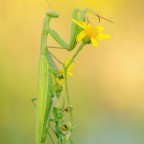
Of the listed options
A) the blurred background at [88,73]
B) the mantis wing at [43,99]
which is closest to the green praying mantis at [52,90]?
the mantis wing at [43,99]

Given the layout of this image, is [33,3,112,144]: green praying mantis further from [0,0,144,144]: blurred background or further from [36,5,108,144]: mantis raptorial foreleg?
[0,0,144,144]: blurred background

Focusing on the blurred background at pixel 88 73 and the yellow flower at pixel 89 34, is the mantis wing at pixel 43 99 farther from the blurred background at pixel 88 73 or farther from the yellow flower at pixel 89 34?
the blurred background at pixel 88 73

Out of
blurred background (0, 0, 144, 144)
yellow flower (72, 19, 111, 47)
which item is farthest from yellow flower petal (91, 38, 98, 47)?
blurred background (0, 0, 144, 144)

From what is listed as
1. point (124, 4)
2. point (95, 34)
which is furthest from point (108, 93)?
point (95, 34)

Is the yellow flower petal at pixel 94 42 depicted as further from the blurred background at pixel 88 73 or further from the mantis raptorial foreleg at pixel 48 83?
the blurred background at pixel 88 73

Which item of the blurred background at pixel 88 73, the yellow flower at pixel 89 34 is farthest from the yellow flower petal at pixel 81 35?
the blurred background at pixel 88 73

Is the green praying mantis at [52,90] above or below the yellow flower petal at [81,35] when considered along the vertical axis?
below

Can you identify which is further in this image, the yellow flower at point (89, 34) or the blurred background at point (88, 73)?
the blurred background at point (88, 73)

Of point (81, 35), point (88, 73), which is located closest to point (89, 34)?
point (81, 35)

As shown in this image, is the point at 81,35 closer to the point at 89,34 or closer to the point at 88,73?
the point at 89,34
